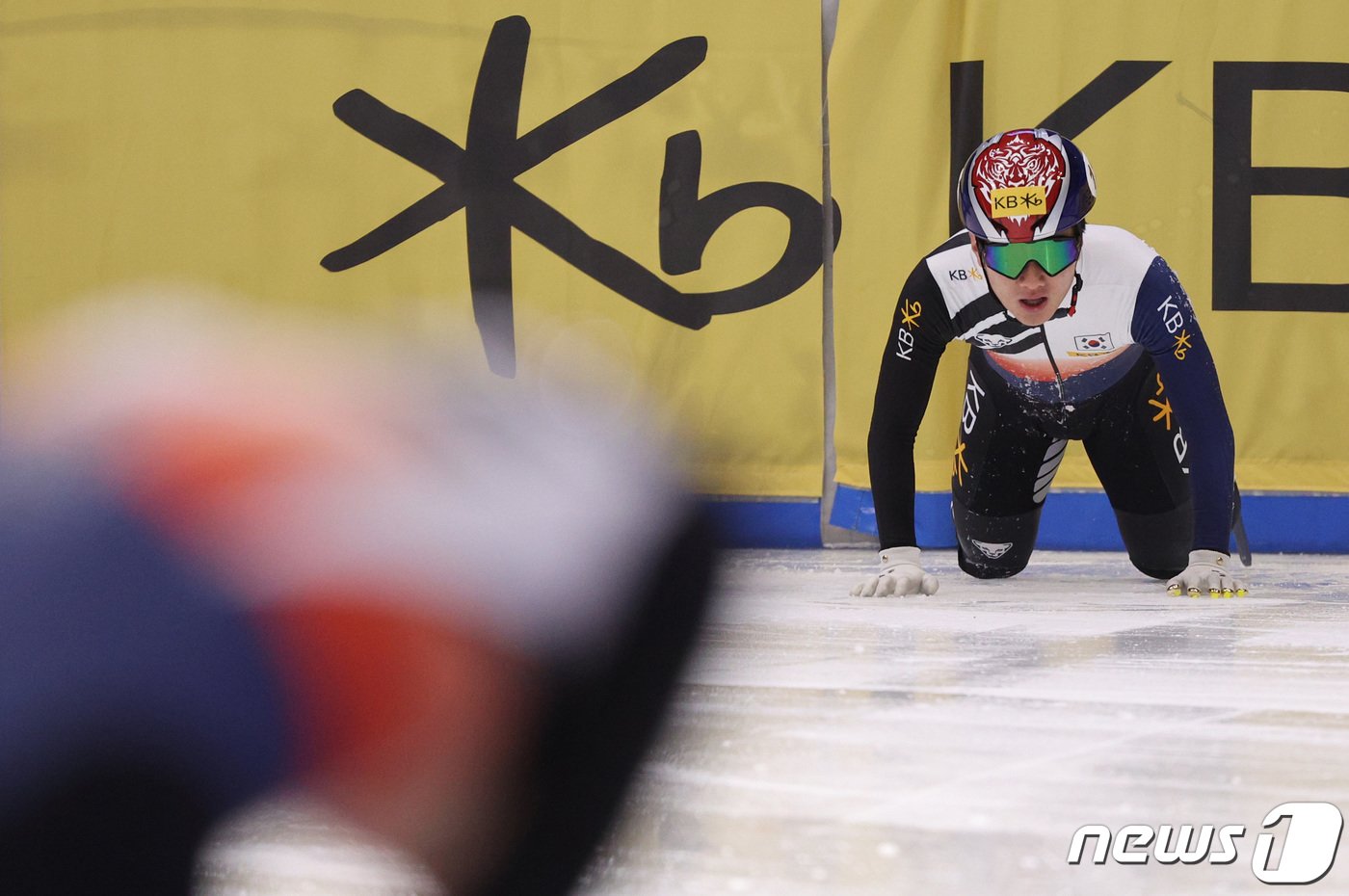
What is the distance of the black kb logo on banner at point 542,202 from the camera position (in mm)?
4121

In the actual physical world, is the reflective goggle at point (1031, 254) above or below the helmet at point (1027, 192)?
below

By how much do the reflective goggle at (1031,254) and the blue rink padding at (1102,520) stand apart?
156 centimetres

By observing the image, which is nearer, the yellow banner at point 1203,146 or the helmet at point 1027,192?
the helmet at point 1027,192

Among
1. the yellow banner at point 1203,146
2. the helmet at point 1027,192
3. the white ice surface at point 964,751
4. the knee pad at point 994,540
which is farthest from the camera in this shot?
the yellow banner at point 1203,146

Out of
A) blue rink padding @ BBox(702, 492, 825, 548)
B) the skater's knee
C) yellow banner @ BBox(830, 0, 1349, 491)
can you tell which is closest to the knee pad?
the skater's knee

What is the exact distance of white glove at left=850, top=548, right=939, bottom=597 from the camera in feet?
8.61

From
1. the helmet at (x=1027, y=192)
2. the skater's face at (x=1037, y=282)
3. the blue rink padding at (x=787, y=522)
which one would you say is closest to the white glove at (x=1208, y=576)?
the skater's face at (x=1037, y=282)

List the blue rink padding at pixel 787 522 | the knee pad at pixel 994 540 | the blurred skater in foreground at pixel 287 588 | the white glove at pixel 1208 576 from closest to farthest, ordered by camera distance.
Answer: the blurred skater in foreground at pixel 287 588 < the white glove at pixel 1208 576 < the knee pad at pixel 994 540 < the blue rink padding at pixel 787 522

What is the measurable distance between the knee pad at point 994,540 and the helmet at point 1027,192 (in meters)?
0.84

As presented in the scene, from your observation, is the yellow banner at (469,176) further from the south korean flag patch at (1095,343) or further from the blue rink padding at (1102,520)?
the south korean flag patch at (1095,343)

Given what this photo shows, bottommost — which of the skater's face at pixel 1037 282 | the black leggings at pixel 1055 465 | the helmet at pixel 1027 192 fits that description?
the black leggings at pixel 1055 465

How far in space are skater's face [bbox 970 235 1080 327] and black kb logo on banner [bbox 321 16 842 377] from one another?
1.59 m

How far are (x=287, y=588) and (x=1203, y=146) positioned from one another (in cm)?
395

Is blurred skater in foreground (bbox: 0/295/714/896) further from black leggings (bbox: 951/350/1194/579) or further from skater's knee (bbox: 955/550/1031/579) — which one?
skater's knee (bbox: 955/550/1031/579)
